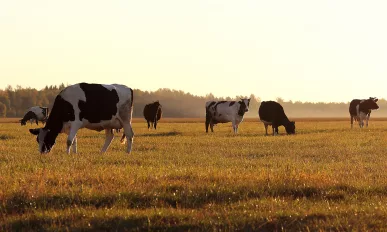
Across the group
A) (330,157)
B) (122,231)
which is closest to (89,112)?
(330,157)

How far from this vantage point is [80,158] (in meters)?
17.0

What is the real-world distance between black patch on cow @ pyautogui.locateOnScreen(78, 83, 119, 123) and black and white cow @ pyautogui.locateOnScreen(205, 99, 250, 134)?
20.7 m

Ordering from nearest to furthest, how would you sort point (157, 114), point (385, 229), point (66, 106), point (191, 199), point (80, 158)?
point (385, 229), point (191, 199), point (80, 158), point (66, 106), point (157, 114)

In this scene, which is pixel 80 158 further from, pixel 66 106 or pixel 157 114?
pixel 157 114

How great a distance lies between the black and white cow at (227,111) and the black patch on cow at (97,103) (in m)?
20.7

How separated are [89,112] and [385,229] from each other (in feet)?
40.7

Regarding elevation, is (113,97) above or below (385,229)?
above

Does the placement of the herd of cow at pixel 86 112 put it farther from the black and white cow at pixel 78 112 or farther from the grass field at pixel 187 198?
the grass field at pixel 187 198

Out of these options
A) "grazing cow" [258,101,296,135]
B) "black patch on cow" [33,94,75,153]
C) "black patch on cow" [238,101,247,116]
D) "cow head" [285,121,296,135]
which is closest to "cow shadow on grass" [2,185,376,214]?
"black patch on cow" [33,94,75,153]

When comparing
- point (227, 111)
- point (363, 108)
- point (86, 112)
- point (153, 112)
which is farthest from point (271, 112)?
point (86, 112)

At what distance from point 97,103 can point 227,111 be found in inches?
924

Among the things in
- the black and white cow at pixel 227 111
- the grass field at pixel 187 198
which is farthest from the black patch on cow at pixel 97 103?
the black and white cow at pixel 227 111

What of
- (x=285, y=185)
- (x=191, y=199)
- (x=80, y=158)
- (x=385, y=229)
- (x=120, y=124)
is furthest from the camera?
(x=120, y=124)

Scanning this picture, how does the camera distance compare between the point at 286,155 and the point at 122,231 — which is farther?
the point at 286,155
